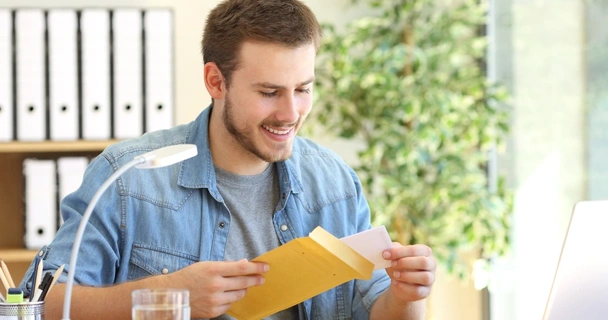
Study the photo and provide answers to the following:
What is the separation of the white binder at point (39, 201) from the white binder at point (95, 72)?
0.57 ft

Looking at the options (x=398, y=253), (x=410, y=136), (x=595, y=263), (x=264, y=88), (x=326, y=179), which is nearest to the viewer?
(x=595, y=263)

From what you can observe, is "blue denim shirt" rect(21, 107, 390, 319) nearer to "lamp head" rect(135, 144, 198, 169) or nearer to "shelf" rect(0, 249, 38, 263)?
"lamp head" rect(135, 144, 198, 169)

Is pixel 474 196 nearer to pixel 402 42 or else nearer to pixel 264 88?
pixel 402 42

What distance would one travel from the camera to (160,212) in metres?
1.64

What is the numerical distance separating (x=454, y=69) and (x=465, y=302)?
3.17ft

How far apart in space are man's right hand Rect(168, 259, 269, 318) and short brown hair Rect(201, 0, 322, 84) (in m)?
0.47

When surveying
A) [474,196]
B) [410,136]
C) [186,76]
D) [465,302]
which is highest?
[186,76]

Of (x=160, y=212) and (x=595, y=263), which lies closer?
(x=595, y=263)

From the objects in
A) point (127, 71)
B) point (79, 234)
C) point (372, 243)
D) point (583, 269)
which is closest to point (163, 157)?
point (79, 234)

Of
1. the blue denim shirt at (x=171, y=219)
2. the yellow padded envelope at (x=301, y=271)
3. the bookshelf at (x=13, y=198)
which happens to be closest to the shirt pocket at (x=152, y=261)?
the blue denim shirt at (x=171, y=219)

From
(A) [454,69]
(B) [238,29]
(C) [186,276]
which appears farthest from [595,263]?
(A) [454,69]

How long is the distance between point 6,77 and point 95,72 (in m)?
0.28

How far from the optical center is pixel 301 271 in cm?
140

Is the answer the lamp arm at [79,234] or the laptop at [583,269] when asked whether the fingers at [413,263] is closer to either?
the laptop at [583,269]
